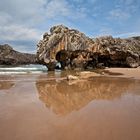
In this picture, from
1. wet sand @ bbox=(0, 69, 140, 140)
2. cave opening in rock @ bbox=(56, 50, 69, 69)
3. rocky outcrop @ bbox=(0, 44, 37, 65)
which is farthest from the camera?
rocky outcrop @ bbox=(0, 44, 37, 65)

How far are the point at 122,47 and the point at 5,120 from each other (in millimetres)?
24184

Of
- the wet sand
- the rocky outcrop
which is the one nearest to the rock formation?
the wet sand

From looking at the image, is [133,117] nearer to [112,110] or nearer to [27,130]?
[112,110]

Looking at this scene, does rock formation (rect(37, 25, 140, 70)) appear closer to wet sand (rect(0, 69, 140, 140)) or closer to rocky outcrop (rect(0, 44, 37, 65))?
wet sand (rect(0, 69, 140, 140))

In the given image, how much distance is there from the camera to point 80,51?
86.8 feet

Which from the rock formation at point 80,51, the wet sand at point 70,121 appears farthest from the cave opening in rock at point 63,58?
the wet sand at point 70,121

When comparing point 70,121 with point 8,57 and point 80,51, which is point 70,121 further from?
point 8,57

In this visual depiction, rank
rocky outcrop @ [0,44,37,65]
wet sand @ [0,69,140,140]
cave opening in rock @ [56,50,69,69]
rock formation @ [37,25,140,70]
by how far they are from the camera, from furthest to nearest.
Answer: rocky outcrop @ [0,44,37,65] < cave opening in rock @ [56,50,69,69] < rock formation @ [37,25,140,70] < wet sand @ [0,69,140,140]

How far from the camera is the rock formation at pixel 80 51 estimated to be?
81.5 ft

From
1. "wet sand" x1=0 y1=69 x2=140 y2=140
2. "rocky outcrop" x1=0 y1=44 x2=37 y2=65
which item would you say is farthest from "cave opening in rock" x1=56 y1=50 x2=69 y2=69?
"rocky outcrop" x1=0 y1=44 x2=37 y2=65

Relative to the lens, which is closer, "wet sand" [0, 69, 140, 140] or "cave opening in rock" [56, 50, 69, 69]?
"wet sand" [0, 69, 140, 140]

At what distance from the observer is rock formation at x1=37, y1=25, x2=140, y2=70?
2483 cm

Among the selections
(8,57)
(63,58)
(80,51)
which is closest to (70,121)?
(80,51)

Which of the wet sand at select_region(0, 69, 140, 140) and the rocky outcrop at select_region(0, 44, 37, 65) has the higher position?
the rocky outcrop at select_region(0, 44, 37, 65)
